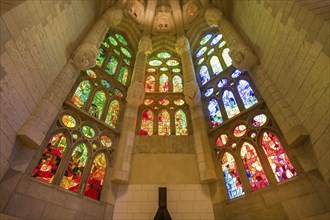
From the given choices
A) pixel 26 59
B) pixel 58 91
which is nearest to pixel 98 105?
pixel 58 91

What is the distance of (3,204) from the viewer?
4.20 metres

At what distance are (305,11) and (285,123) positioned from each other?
2.65 metres

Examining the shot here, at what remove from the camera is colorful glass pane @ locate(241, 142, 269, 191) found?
5.59 m

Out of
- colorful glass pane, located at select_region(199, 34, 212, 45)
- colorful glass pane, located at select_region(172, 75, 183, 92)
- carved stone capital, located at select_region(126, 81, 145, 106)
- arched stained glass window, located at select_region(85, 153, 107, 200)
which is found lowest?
arched stained glass window, located at select_region(85, 153, 107, 200)

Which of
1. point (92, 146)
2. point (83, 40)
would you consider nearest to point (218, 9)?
point (83, 40)

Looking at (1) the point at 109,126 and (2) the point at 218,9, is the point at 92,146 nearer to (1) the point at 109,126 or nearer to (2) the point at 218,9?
(1) the point at 109,126

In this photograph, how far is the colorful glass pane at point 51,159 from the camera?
521 centimetres

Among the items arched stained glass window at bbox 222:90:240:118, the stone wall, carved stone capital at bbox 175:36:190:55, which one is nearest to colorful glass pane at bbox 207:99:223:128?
arched stained glass window at bbox 222:90:240:118

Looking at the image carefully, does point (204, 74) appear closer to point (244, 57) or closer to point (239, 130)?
point (244, 57)

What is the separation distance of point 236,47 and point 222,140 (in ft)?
10.7

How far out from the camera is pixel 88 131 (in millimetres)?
6816

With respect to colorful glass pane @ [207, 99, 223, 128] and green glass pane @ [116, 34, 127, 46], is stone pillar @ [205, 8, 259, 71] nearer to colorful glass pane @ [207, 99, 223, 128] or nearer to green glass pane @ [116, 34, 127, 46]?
colorful glass pane @ [207, 99, 223, 128]

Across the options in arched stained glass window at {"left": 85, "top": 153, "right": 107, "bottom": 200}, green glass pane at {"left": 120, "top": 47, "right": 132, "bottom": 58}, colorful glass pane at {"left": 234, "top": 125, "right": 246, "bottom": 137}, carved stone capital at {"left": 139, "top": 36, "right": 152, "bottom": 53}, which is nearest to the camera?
arched stained glass window at {"left": 85, "top": 153, "right": 107, "bottom": 200}

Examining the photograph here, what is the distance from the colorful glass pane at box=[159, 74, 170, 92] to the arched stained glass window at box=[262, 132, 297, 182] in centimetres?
504
